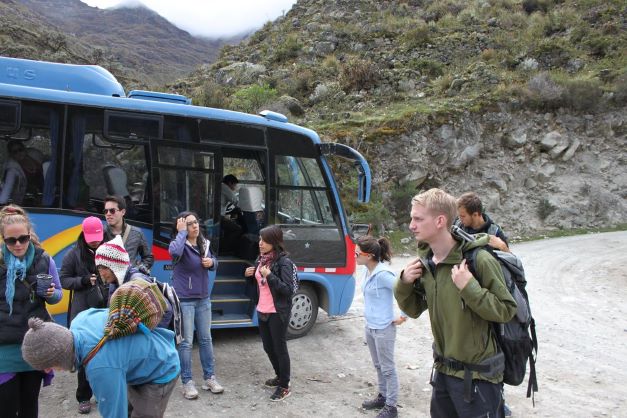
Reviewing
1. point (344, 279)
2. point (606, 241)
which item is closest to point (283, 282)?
point (344, 279)

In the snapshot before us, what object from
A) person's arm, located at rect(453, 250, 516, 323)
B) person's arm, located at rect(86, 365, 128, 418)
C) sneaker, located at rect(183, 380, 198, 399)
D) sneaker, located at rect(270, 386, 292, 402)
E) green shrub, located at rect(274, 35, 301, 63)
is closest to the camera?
person's arm, located at rect(86, 365, 128, 418)

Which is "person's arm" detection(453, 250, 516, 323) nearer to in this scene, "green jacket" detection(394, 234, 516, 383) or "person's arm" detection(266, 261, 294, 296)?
"green jacket" detection(394, 234, 516, 383)

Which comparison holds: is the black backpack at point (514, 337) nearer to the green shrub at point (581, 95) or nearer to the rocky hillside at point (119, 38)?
the green shrub at point (581, 95)

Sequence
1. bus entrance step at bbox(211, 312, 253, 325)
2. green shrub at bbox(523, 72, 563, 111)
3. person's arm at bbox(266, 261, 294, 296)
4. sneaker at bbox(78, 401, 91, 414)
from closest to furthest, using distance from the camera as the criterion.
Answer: sneaker at bbox(78, 401, 91, 414) < person's arm at bbox(266, 261, 294, 296) < bus entrance step at bbox(211, 312, 253, 325) < green shrub at bbox(523, 72, 563, 111)

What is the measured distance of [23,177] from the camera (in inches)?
203

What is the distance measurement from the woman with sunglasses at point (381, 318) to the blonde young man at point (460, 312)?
1679mm

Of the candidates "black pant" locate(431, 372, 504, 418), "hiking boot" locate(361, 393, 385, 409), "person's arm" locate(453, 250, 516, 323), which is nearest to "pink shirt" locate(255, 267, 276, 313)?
"hiking boot" locate(361, 393, 385, 409)

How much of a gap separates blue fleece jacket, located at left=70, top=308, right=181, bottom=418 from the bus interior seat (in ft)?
13.9

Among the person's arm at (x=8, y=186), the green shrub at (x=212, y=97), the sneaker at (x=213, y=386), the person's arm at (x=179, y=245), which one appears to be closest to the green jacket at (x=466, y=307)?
the person's arm at (x=179, y=245)

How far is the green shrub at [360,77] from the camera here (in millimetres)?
24203

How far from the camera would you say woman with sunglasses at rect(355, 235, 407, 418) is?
4.46m

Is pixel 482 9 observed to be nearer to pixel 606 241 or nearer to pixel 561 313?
pixel 606 241

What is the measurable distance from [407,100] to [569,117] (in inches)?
264

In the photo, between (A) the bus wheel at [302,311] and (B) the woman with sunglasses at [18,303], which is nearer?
(B) the woman with sunglasses at [18,303]
